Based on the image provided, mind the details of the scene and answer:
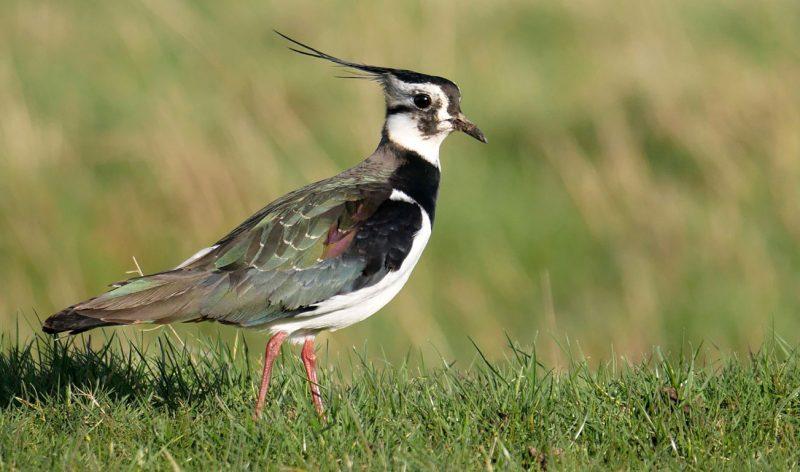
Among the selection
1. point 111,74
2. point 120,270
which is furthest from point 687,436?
point 111,74

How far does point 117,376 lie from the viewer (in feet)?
19.5

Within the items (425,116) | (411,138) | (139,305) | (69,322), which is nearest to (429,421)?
(139,305)

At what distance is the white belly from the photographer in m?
5.83

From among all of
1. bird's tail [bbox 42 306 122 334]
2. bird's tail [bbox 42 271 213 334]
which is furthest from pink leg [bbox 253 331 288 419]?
bird's tail [bbox 42 306 122 334]

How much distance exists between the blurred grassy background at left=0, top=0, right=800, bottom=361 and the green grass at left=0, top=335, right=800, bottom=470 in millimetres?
3577

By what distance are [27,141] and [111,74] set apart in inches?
70.9

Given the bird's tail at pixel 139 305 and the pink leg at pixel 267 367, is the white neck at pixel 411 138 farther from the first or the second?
the bird's tail at pixel 139 305

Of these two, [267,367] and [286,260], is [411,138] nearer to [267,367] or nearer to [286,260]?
[286,260]

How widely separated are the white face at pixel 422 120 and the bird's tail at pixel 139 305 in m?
1.51

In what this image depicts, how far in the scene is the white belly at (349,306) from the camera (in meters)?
5.83

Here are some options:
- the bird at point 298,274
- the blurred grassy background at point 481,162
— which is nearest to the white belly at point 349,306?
the bird at point 298,274

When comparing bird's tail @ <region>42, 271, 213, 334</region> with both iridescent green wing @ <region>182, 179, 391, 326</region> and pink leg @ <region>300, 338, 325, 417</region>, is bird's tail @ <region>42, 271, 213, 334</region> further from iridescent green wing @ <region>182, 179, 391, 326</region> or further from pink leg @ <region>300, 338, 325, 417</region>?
pink leg @ <region>300, 338, 325, 417</region>

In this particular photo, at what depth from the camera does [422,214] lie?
244 inches

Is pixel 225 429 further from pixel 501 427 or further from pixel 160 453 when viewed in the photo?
pixel 501 427
